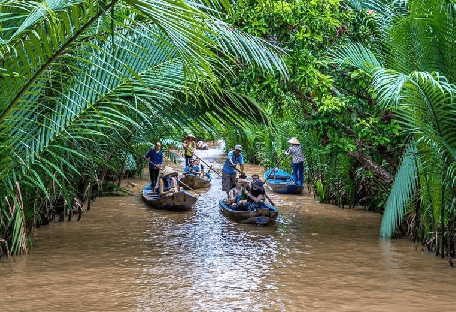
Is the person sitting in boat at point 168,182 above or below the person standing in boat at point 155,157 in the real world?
below

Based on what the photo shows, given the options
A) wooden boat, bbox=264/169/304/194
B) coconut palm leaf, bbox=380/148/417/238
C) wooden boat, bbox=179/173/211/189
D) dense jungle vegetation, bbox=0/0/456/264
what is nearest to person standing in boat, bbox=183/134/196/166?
wooden boat, bbox=179/173/211/189

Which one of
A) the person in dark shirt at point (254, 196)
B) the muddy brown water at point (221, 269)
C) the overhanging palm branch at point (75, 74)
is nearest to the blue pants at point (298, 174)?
the muddy brown water at point (221, 269)

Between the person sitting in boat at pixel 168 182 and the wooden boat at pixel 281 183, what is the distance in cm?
355

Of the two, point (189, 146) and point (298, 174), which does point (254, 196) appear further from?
point (189, 146)

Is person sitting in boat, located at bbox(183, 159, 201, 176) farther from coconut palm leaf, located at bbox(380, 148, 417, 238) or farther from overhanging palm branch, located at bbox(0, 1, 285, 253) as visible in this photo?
coconut palm leaf, located at bbox(380, 148, 417, 238)

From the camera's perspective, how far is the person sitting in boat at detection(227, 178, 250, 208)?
43.7ft

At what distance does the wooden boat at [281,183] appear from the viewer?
18.4 m

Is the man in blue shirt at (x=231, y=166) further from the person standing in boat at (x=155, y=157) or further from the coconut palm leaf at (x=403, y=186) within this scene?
the coconut palm leaf at (x=403, y=186)

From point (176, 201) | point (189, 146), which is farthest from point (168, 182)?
point (189, 146)

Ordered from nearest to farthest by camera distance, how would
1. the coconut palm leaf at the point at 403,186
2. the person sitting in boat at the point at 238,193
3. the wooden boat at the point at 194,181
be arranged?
the coconut palm leaf at the point at 403,186 < the person sitting in boat at the point at 238,193 < the wooden boat at the point at 194,181

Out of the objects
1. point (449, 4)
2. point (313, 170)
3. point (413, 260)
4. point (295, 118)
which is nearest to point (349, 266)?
point (413, 260)

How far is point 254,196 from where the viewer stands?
43.3ft

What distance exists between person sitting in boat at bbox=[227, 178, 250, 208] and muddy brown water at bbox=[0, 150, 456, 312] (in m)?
0.58

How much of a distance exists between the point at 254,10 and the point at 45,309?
19.6 feet
